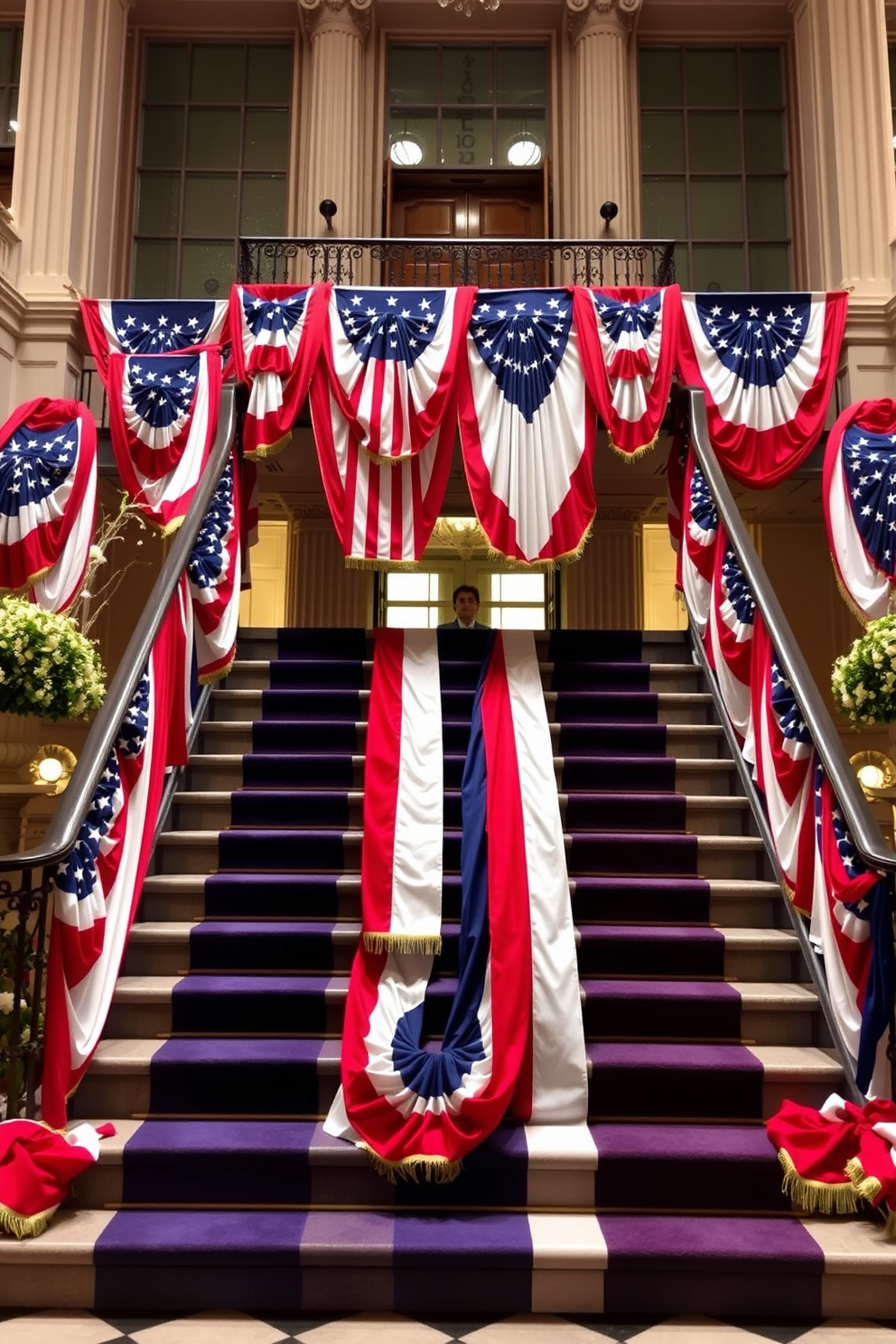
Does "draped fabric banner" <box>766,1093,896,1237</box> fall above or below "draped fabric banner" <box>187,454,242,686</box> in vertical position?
below

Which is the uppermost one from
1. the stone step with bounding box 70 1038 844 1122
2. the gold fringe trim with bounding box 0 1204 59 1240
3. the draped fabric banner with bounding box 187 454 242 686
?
the draped fabric banner with bounding box 187 454 242 686

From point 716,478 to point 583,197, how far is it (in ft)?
17.4

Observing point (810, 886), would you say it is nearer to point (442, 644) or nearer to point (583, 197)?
point (442, 644)

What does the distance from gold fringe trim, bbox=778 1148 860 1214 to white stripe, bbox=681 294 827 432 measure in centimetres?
450

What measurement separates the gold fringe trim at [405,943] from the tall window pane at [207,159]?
300 inches

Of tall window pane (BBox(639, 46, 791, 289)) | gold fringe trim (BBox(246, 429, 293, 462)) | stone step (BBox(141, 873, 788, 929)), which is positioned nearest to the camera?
stone step (BBox(141, 873, 788, 929))

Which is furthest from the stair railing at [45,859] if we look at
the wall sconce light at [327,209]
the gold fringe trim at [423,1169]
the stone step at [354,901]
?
the wall sconce light at [327,209]

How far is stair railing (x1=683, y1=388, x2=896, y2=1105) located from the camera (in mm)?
2865

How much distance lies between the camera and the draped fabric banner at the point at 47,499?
595 cm

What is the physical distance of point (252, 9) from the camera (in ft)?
31.1

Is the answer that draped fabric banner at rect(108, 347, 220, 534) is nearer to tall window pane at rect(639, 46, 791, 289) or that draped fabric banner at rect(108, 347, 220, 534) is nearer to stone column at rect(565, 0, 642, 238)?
stone column at rect(565, 0, 642, 238)

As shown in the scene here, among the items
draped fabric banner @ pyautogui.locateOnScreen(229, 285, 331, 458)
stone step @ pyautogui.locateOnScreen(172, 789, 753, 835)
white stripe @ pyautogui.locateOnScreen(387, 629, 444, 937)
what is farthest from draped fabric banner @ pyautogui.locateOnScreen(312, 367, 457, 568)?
stone step @ pyautogui.locateOnScreen(172, 789, 753, 835)

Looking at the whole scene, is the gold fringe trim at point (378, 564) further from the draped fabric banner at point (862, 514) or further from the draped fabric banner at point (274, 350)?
the draped fabric banner at point (862, 514)

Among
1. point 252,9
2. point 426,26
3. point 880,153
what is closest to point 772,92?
point 880,153
